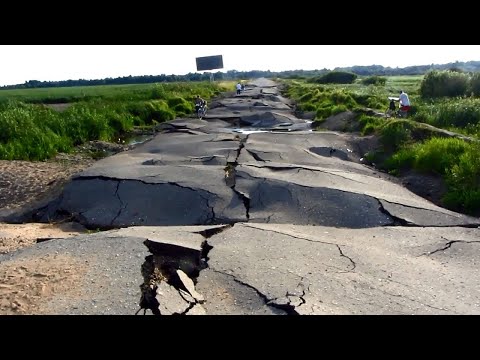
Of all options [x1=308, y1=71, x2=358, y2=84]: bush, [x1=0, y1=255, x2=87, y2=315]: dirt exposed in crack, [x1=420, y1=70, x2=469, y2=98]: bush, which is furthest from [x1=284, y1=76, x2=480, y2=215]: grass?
[x1=308, y1=71, x2=358, y2=84]: bush

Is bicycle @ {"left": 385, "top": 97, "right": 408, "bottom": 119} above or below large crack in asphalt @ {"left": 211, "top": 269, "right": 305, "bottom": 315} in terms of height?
above

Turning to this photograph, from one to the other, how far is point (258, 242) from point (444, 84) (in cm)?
2654

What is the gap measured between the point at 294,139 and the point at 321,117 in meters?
6.67

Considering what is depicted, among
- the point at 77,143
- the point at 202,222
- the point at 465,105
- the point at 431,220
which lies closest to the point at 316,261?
the point at 202,222

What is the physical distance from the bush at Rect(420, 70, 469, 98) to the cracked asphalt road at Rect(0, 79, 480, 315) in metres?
21.4

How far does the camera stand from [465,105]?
1528cm

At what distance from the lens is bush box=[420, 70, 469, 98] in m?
26.9

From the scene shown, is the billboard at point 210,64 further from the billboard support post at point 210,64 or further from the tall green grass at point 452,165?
the tall green grass at point 452,165

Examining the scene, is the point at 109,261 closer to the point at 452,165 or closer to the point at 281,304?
the point at 281,304

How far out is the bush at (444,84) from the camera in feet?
88.3

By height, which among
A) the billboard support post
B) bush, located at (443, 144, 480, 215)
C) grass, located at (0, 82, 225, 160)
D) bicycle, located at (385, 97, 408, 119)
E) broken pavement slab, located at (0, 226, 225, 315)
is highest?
the billboard support post

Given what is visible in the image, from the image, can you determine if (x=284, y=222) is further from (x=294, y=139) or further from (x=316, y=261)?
(x=294, y=139)

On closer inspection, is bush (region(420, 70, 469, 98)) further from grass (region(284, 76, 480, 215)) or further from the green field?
the green field

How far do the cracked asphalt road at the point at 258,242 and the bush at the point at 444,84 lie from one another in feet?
70.2
